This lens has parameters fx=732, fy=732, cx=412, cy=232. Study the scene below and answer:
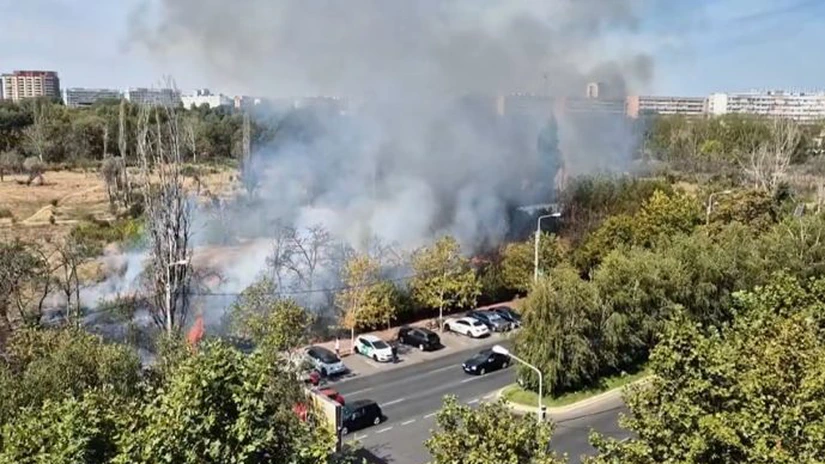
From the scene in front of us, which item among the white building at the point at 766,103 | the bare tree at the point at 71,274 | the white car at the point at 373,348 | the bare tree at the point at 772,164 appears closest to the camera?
the bare tree at the point at 71,274

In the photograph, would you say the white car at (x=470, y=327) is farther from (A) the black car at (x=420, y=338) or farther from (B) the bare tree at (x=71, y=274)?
(B) the bare tree at (x=71, y=274)

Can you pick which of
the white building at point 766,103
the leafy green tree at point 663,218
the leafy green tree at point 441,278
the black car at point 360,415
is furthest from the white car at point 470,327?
the white building at point 766,103

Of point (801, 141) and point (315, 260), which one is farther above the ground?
point (801, 141)

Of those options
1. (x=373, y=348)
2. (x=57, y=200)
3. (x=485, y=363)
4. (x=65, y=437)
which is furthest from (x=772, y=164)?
(x=65, y=437)

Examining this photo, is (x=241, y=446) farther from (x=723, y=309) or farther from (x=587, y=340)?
(x=723, y=309)

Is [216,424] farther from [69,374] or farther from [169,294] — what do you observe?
[169,294]

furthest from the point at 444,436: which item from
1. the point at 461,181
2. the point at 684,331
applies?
the point at 461,181
